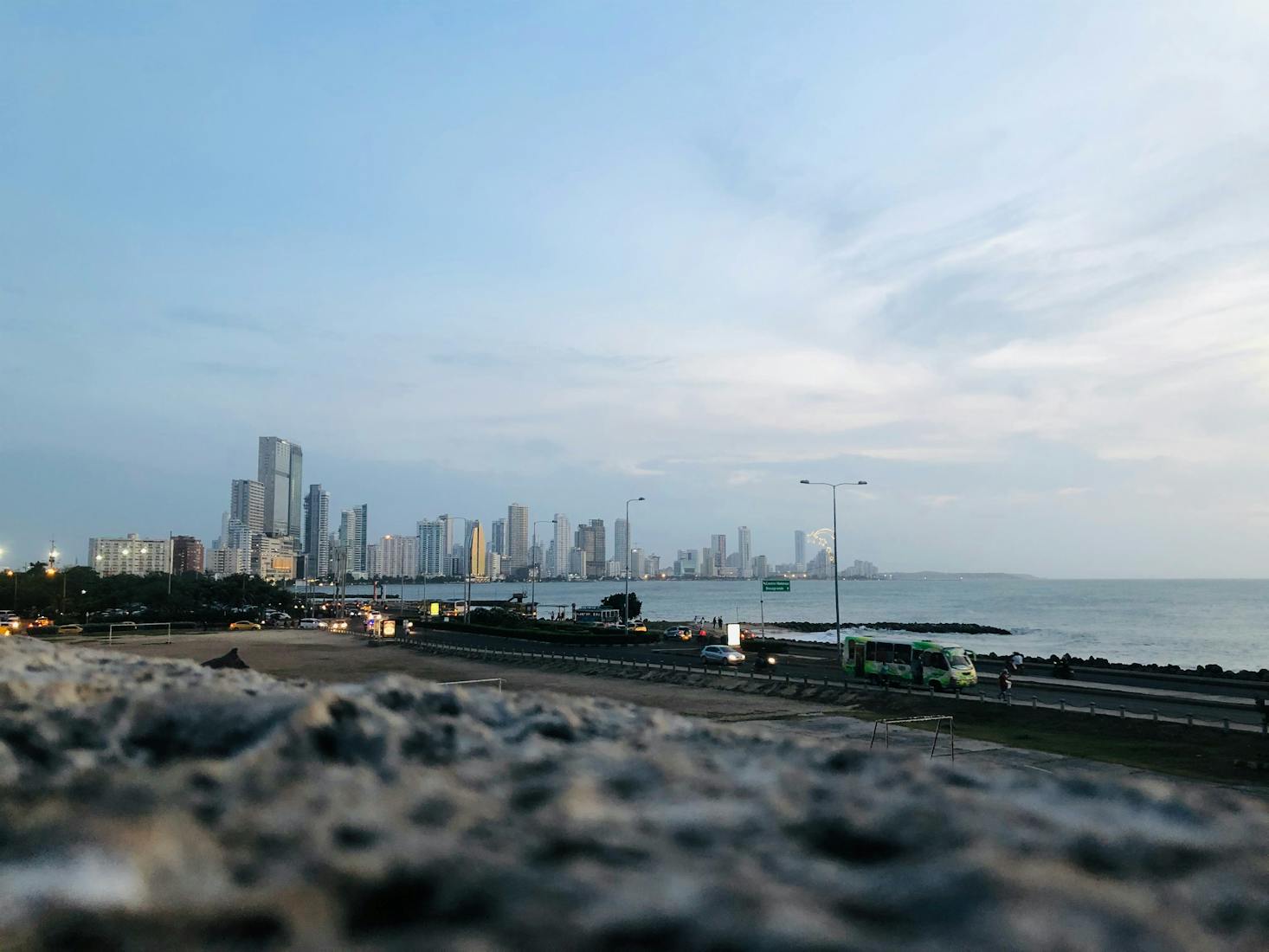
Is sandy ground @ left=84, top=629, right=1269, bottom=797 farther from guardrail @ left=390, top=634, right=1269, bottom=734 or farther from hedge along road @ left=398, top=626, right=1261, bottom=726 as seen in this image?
hedge along road @ left=398, top=626, right=1261, bottom=726

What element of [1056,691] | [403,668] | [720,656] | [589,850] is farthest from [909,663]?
[589,850]

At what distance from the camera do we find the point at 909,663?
35.2 meters

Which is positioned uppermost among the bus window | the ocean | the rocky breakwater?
the rocky breakwater

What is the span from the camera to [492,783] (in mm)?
1554

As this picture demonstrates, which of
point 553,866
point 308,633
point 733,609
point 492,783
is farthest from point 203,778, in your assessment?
point 733,609

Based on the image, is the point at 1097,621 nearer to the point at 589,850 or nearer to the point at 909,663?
the point at 909,663

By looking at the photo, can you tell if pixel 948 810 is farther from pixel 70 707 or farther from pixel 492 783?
pixel 70 707

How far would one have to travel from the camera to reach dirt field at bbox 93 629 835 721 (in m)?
29.4

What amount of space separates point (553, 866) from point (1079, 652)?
302 ft

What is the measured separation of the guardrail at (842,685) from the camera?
78.0ft

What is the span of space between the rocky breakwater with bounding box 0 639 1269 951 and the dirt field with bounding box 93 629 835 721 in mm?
12639

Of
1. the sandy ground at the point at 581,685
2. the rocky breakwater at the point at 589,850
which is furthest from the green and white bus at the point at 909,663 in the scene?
the rocky breakwater at the point at 589,850

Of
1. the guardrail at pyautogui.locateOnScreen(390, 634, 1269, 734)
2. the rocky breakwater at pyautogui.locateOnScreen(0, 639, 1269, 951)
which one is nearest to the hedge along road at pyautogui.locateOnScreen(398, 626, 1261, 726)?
the guardrail at pyautogui.locateOnScreen(390, 634, 1269, 734)

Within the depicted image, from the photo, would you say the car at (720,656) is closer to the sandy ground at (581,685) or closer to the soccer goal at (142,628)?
the sandy ground at (581,685)
